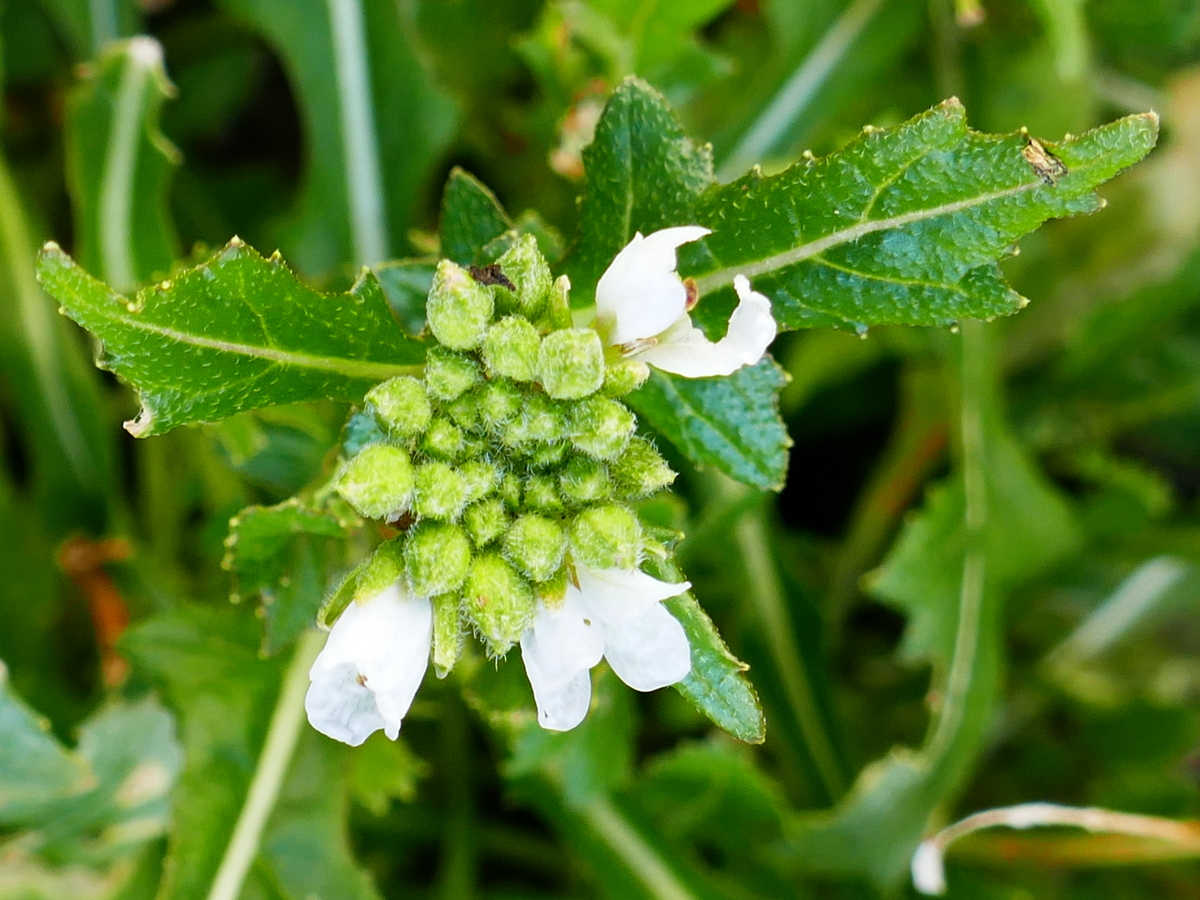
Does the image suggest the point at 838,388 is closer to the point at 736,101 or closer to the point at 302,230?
the point at 736,101

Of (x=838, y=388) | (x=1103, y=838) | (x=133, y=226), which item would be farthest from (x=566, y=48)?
(x=1103, y=838)

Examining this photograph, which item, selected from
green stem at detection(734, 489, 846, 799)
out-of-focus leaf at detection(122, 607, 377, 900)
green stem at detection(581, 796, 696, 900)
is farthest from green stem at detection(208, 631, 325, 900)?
green stem at detection(734, 489, 846, 799)

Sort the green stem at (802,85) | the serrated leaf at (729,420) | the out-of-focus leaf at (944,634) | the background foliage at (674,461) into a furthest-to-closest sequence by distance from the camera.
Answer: the green stem at (802,85)
the out-of-focus leaf at (944,634)
the background foliage at (674,461)
the serrated leaf at (729,420)

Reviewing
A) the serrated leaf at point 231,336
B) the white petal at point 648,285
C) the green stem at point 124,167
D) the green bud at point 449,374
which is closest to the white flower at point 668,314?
the white petal at point 648,285

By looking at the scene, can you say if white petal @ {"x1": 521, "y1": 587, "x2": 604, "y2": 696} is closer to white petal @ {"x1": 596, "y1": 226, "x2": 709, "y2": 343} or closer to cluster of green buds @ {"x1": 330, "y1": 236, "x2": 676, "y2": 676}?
cluster of green buds @ {"x1": 330, "y1": 236, "x2": 676, "y2": 676}

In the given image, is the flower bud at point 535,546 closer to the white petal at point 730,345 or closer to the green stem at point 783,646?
the white petal at point 730,345


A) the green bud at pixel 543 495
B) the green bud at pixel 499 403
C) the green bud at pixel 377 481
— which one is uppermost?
the green bud at pixel 499 403
